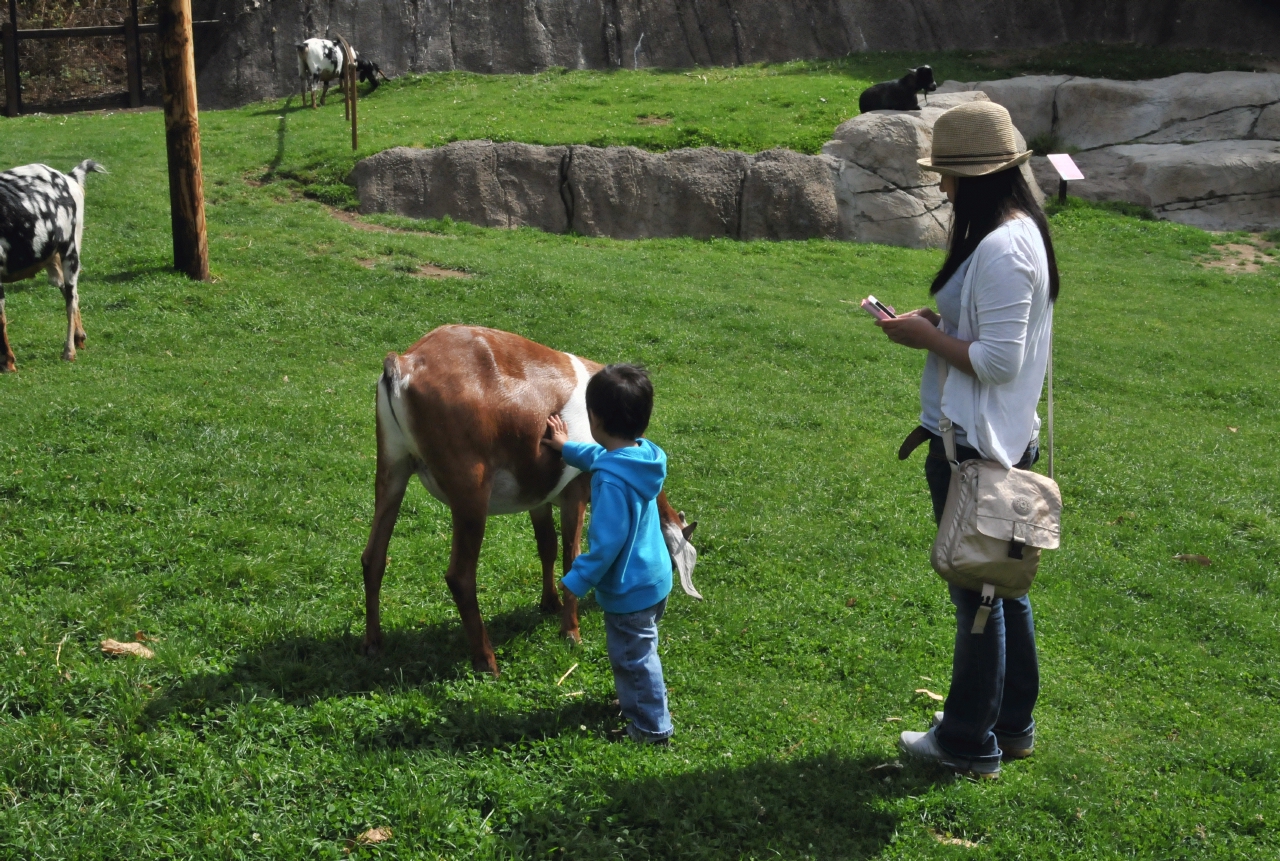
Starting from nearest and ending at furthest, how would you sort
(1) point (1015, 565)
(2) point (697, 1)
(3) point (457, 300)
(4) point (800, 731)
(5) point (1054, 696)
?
(1) point (1015, 565) < (4) point (800, 731) < (5) point (1054, 696) < (3) point (457, 300) < (2) point (697, 1)

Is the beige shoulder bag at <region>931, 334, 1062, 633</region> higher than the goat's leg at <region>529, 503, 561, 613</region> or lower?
higher

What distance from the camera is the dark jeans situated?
379cm

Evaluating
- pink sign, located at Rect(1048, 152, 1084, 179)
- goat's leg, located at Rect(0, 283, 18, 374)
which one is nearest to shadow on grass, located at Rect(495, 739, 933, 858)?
goat's leg, located at Rect(0, 283, 18, 374)

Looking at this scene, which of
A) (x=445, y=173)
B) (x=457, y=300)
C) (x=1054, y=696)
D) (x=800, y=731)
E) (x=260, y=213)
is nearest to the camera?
(x=800, y=731)

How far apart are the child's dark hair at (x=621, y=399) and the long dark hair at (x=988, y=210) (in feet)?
3.72

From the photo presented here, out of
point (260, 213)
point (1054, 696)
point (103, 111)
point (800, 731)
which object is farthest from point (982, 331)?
point (103, 111)

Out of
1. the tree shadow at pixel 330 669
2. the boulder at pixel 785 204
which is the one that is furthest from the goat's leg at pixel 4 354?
the boulder at pixel 785 204

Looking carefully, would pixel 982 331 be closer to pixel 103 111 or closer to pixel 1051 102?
pixel 1051 102

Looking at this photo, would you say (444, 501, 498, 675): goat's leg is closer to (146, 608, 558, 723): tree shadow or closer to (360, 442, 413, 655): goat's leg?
(146, 608, 558, 723): tree shadow

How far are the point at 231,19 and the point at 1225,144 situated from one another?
20.4 metres

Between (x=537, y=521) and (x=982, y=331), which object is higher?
(x=982, y=331)

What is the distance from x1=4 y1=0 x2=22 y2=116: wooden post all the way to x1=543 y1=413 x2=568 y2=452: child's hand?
21103mm

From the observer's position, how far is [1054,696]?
4.99m

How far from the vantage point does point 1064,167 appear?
16.5 meters
